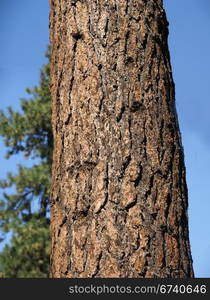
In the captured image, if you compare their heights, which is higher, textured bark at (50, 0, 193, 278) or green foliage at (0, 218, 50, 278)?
green foliage at (0, 218, 50, 278)

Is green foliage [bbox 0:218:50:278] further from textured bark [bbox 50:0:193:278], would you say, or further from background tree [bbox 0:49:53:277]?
textured bark [bbox 50:0:193:278]

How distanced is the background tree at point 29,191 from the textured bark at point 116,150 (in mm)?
11596

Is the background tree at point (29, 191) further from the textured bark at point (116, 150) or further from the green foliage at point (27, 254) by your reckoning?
the textured bark at point (116, 150)

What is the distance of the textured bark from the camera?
1869mm

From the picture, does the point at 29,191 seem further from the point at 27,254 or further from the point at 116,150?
the point at 116,150

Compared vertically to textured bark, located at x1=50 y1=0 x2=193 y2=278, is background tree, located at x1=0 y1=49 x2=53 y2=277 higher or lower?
higher

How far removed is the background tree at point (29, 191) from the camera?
13758mm

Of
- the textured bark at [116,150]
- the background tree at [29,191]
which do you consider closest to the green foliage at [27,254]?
the background tree at [29,191]

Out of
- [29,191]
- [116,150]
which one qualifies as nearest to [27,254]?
[29,191]

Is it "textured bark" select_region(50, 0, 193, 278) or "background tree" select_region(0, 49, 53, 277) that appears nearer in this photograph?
"textured bark" select_region(50, 0, 193, 278)

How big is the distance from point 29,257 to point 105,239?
1247 cm

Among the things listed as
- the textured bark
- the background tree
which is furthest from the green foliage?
the textured bark

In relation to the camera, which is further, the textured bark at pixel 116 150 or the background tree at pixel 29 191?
the background tree at pixel 29 191

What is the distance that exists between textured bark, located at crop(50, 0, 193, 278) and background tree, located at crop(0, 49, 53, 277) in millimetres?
11596
